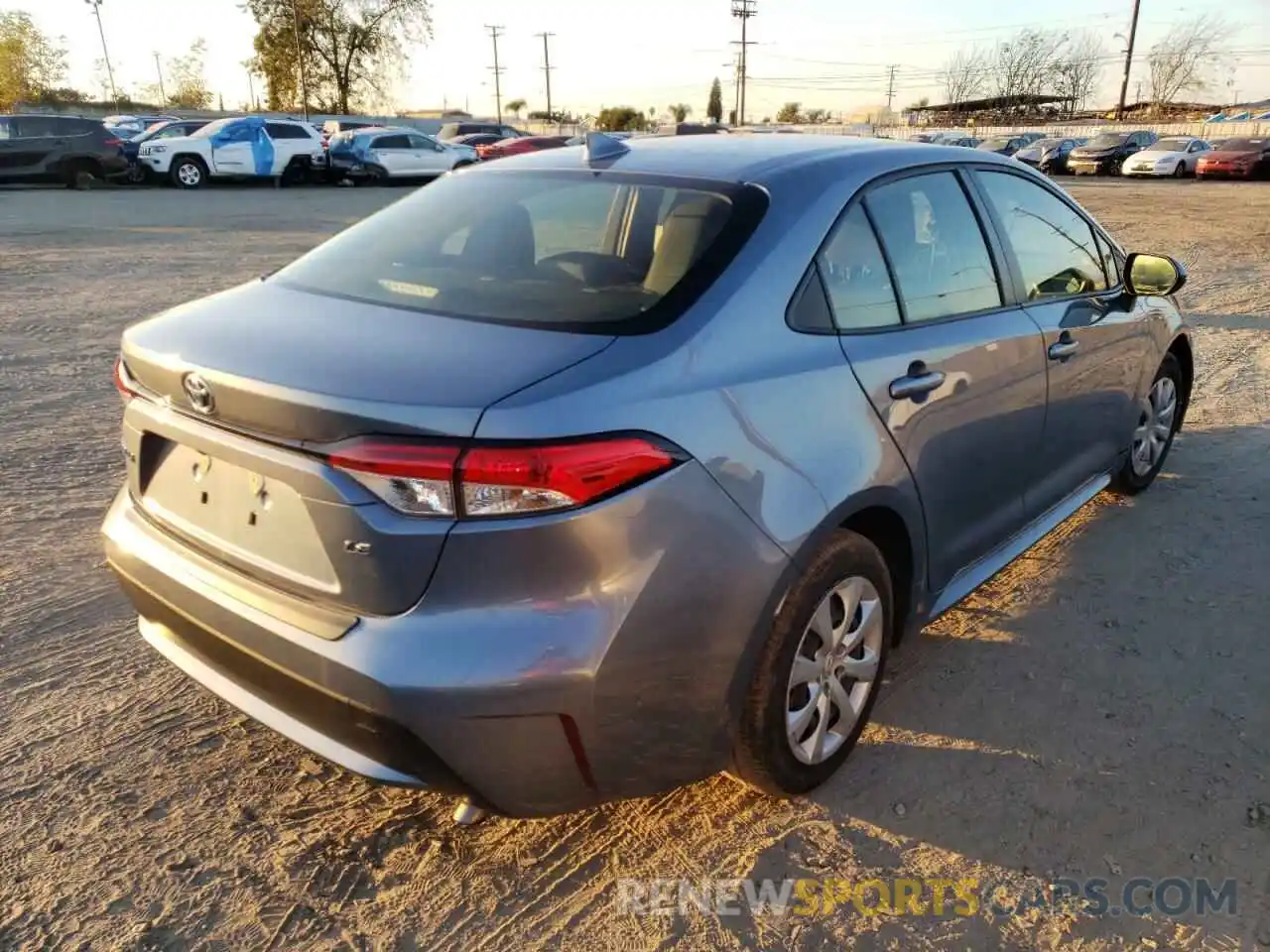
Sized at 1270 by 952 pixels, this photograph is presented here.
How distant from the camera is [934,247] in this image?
2.96 m

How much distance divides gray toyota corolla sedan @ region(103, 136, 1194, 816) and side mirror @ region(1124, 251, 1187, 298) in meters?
1.20

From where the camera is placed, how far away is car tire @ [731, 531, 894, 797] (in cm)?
228

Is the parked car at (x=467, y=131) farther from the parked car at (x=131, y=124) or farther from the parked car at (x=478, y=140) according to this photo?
the parked car at (x=131, y=124)

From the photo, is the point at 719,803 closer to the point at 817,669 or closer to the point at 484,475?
the point at 817,669

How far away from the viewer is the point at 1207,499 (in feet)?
15.3

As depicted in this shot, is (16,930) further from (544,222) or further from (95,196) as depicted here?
(95,196)

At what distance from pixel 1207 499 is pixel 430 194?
154 inches

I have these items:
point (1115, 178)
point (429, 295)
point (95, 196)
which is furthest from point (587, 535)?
point (1115, 178)

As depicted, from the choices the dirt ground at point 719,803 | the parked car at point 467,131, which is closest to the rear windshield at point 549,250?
the dirt ground at point 719,803

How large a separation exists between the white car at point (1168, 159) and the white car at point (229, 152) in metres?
26.8

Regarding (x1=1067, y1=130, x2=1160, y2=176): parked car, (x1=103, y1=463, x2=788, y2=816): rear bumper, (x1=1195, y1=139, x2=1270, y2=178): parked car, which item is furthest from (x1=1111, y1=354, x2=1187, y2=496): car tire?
(x1=1067, y1=130, x2=1160, y2=176): parked car

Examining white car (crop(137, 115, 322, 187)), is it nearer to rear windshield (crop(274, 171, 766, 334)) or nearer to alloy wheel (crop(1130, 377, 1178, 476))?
rear windshield (crop(274, 171, 766, 334))

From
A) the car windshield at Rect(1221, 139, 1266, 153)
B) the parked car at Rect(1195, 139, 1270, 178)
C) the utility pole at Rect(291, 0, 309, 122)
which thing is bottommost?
the parked car at Rect(1195, 139, 1270, 178)

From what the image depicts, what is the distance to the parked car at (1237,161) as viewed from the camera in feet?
103
